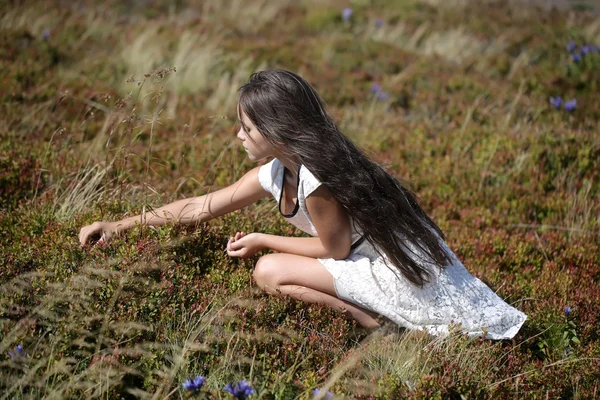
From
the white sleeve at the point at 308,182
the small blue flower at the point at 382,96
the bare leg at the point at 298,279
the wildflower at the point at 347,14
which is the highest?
the white sleeve at the point at 308,182

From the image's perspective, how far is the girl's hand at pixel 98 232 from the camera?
350cm

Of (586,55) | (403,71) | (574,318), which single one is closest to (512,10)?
(586,55)

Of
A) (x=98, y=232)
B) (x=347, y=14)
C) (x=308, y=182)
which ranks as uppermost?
(x=308, y=182)

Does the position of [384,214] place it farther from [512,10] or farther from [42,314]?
[512,10]

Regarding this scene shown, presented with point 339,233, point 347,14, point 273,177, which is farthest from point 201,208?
point 347,14

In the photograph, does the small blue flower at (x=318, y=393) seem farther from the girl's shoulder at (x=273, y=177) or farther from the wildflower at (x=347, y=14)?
the wildflower at (x=347, y=14)

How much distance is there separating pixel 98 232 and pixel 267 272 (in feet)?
3.54

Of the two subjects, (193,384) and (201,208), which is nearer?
(193,384)

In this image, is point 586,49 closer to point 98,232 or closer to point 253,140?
point 253,140

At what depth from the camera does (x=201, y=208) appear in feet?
12.4

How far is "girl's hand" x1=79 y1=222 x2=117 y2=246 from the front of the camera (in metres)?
3.50

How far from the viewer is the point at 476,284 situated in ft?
11.8

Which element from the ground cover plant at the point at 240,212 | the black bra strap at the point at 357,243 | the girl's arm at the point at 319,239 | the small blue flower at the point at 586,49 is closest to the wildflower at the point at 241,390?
the ground cover plant at the point at 240,212

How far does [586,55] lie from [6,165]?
867 centimetres
